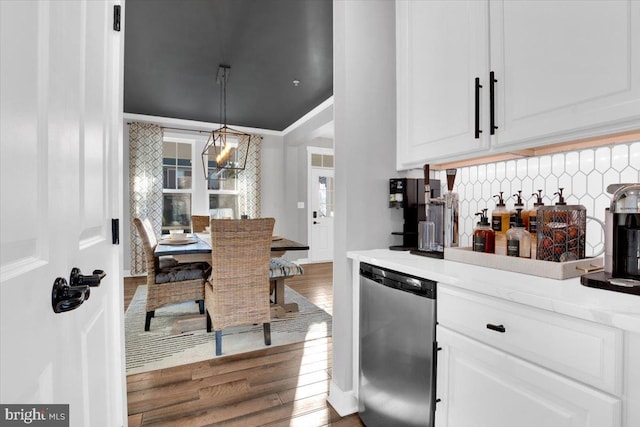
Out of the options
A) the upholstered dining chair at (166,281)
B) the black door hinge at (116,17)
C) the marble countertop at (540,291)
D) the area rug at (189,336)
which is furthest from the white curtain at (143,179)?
the marble countertop at (540,291)

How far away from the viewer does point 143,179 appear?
5094 millimetres

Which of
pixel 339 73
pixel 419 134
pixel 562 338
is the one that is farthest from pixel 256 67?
pixel 562 338

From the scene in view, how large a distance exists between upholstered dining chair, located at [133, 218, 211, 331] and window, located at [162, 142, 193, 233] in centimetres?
263

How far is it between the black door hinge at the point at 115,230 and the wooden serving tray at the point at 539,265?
1.53 metres

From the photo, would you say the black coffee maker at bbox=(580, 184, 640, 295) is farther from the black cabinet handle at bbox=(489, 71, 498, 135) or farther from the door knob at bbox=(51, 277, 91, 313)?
the door knob at bbox=(51, 277, 91, 313)

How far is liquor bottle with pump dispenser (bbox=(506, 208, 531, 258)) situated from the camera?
4.12 ft

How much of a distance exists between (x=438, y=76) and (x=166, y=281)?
2744 mm

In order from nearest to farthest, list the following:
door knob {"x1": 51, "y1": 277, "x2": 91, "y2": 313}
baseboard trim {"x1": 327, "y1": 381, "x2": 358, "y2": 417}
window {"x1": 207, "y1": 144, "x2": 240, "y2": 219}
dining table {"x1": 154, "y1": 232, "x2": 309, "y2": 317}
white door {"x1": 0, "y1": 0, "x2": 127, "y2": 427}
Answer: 1. white door {"x1": 0, "y1": 0, "x2": 127, "y2": 427}
2. door knob {"x1": 51, "y1": 277, "x2": 91, "y2": 313}
3. baseboard trim {"x1": 327, "y1": 381, "x2": 358, "y2": 417}
4. dining table {"x1": 154, "y1": 232, "x2": 309, "y2": 317}
5. window {"x1": 207, "y1": 144, "x2": 240, "y2": 219}

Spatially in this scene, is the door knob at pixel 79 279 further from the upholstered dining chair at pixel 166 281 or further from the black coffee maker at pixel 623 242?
the upholstered dining chair at pixel 166 281

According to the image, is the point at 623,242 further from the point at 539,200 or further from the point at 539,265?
the point at 539,200

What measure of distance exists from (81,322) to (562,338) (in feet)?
4.42

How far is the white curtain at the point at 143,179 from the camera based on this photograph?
16.5 feet

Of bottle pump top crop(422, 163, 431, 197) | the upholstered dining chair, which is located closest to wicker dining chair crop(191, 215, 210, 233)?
the upholstered dining chair

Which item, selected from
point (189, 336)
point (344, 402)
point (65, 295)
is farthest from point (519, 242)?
point (189, 336)
